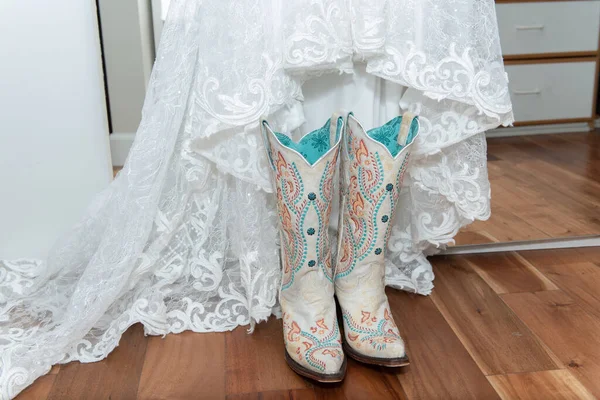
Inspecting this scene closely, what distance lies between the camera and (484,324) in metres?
1.12

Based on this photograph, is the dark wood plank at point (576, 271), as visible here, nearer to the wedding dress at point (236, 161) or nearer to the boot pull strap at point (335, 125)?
the wedding dress at point (236, 161)

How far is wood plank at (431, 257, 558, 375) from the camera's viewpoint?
1000 millimetres

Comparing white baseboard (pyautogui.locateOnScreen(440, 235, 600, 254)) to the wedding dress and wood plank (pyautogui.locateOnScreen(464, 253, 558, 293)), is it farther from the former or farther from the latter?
the wedding dress

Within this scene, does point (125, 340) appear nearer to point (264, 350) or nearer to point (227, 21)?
point (264, 350)

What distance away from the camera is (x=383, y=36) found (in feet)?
3.21

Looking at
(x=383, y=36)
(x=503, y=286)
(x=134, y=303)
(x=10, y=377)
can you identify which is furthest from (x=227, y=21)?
(x=503, y=286)

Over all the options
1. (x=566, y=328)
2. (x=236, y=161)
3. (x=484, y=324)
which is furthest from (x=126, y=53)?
(x=566, y=328)

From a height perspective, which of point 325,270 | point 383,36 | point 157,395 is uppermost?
point 383,36

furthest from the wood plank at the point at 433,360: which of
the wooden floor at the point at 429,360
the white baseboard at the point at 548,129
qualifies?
the white baseboard at the point at 548,129

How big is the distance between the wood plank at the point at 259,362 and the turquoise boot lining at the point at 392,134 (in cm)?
37

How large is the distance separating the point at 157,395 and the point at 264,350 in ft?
0.64

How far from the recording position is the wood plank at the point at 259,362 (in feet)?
3.14

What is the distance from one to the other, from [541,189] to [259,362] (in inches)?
42.3

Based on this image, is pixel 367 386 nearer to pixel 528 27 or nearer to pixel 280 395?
pixel 280 395
